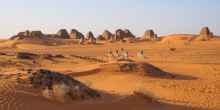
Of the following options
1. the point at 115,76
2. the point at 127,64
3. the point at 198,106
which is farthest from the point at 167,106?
the point at 127,64

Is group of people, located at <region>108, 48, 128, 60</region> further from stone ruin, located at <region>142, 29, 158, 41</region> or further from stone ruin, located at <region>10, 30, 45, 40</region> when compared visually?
stone ruin, located at <region>142, 29, 158, 41</region>

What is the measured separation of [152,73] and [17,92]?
42.7 ft

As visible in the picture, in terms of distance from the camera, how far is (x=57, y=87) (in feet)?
40.5

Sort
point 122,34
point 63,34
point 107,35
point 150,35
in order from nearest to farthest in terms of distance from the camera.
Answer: point 122,34 → point 107,35 → point 150,35 → point 63,34

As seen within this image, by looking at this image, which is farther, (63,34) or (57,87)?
(63,34)

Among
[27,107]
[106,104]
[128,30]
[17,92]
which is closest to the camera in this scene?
[27,107]

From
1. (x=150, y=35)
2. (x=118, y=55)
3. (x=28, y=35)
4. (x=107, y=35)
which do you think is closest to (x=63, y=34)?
(x=107, y=35)

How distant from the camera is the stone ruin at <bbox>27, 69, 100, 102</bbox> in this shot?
40.1 feet

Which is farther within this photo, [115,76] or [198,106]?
[115,76]

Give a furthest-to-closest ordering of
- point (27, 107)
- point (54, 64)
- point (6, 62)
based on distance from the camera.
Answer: point (54, 64) < point (6, 62) < point (27, 107)

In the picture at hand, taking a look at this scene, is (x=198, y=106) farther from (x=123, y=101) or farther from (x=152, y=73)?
(x=152, y=73)

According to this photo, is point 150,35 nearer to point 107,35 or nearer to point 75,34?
point 107,35

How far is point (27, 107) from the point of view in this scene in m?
11.2

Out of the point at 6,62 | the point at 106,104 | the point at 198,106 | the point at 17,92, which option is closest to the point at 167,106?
the point at 198,106
